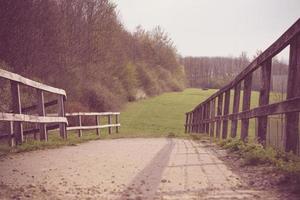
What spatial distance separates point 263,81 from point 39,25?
60.5ft

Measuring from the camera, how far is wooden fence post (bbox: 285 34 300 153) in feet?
14.4

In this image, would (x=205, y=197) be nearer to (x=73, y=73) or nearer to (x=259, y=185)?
(x=259, y=185)

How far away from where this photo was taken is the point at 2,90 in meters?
14.3

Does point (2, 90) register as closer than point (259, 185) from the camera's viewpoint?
No

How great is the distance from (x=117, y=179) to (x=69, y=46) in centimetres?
2151

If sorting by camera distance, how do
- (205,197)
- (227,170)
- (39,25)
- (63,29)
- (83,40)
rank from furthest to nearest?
(83,40) → (63,29) → (39,25) → (227,170) → (205,197)

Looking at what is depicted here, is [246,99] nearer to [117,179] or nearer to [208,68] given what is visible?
[117,179]

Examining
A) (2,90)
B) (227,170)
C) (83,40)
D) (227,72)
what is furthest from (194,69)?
(227,170)

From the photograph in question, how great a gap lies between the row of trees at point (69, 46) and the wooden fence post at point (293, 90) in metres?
14.8

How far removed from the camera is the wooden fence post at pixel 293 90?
14.4 ft

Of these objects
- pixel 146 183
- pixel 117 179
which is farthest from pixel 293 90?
pixel 117 179

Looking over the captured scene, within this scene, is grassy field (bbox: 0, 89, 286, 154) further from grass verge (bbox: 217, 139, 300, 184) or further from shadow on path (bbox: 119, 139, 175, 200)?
shadow on path (bbox: 119, 139, 175, 200)

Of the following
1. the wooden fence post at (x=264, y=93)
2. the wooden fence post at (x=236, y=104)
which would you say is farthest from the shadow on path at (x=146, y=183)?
the wooden fence post at (x=236, y=104)

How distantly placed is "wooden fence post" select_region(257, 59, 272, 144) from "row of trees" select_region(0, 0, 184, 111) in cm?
1379
